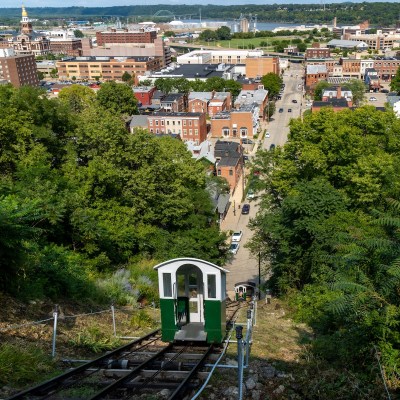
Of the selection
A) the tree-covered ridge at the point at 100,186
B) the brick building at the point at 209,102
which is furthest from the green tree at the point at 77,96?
the tree-covered ridge at the point at 100,186

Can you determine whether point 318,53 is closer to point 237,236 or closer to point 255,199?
point 237,236

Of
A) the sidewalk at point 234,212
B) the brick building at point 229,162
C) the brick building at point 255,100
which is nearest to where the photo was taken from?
the sidewalk at point 234,212

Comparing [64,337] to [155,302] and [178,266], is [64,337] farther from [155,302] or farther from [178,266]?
[155,302]

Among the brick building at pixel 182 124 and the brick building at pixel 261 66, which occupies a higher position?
the brick building at pixel 261 66

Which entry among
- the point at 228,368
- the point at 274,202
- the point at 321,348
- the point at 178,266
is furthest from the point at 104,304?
the point at 274,202

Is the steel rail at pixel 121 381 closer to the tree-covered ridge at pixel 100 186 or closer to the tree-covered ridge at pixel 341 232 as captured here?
the tree-covered ridge at pixel 341 232

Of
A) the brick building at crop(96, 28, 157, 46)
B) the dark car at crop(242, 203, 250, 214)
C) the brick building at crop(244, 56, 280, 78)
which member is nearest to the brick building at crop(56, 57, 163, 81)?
the brick building at crop(244, 56, 280, 78)

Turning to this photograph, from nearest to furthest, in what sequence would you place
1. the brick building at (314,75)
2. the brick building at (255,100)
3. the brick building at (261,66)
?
1. the brick building at (255,100)
2. the brick building at (314,75)
3. the brick building at (261,66)
